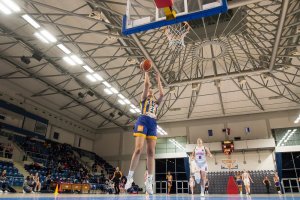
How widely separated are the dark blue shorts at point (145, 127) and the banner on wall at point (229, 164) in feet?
87.5

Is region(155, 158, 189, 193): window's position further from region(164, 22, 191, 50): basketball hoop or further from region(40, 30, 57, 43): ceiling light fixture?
region(40, 30, 57, 43): ceiling light fixture

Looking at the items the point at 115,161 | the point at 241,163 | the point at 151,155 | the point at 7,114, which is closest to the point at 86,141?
→ the point at 115,161

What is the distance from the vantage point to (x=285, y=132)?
29.0 metres

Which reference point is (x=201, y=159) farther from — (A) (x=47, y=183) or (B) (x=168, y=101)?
(B) (x=168, y=101)

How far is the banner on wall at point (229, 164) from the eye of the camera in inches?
1152

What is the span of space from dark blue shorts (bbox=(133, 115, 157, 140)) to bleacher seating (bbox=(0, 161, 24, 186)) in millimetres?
17597

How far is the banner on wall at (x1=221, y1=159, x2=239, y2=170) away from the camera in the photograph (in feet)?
96.0

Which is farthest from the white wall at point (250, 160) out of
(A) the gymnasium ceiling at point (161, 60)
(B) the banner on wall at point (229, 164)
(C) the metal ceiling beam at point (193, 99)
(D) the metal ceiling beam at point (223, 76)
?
(D) the metal ceiling beam at point (223, 76)

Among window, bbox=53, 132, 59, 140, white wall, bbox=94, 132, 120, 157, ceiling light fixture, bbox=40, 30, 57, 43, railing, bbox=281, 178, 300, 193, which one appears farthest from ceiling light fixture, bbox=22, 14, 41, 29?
railing, bbox=281, 178, 300, 193

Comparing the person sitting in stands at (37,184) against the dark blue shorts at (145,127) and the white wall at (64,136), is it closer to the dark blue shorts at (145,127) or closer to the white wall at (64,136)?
the white wall at (64,136)

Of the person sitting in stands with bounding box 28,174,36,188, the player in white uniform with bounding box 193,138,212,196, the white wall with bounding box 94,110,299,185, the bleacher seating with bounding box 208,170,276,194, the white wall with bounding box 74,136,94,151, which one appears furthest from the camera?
the white wall with bounding box 74,136,94,151

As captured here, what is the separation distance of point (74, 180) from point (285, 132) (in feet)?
80.6

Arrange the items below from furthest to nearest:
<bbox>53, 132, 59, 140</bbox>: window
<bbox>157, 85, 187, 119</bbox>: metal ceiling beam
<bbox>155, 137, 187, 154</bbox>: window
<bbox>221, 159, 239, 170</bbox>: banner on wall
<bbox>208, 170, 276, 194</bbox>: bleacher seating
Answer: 1. <bbox>155, 137, 187, 154</bbox>: window
2. <bbox>53, 132, 59, 140</bbox>: window
3. <bbox>221, 159, 239, 170</bbox>: banner on wall
4. <bbox>208, 170, 276, 194</bbox>: bleacher seating
5. <bbox>157, 85, 187, 119</bbox>: metal ceiling beam

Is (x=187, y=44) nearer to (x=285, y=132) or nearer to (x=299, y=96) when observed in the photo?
(x=299, y=96)
